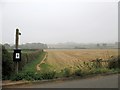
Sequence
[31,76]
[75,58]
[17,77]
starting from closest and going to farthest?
[17,77] < [31,76] < [75,58]

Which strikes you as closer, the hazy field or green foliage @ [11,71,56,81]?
green foliage @ [11,71,56,81]

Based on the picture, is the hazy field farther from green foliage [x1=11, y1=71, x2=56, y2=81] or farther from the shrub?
the shrub

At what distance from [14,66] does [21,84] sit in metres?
2.38

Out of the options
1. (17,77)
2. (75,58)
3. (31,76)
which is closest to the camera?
(17,77)

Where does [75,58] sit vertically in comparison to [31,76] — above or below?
below

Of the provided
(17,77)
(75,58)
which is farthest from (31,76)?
(75,58)

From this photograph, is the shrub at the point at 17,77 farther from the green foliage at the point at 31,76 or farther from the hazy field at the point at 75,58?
the hazy field at the point at 75,58

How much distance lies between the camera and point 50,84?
12.5 metres

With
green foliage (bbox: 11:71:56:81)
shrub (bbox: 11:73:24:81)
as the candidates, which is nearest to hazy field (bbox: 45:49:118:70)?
green foliage (bbox: 11:71:56:81)

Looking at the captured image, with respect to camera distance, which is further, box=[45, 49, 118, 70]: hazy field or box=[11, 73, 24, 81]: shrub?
box=[45, 49, 118, 70]: hazy field

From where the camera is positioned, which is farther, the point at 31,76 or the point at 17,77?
the point at 31,76

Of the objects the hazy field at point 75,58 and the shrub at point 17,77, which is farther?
the hazy field at point 75,58

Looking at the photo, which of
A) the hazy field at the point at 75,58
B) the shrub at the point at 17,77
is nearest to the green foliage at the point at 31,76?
the shrub at the point at 17,77

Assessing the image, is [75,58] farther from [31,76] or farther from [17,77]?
[17,77]
